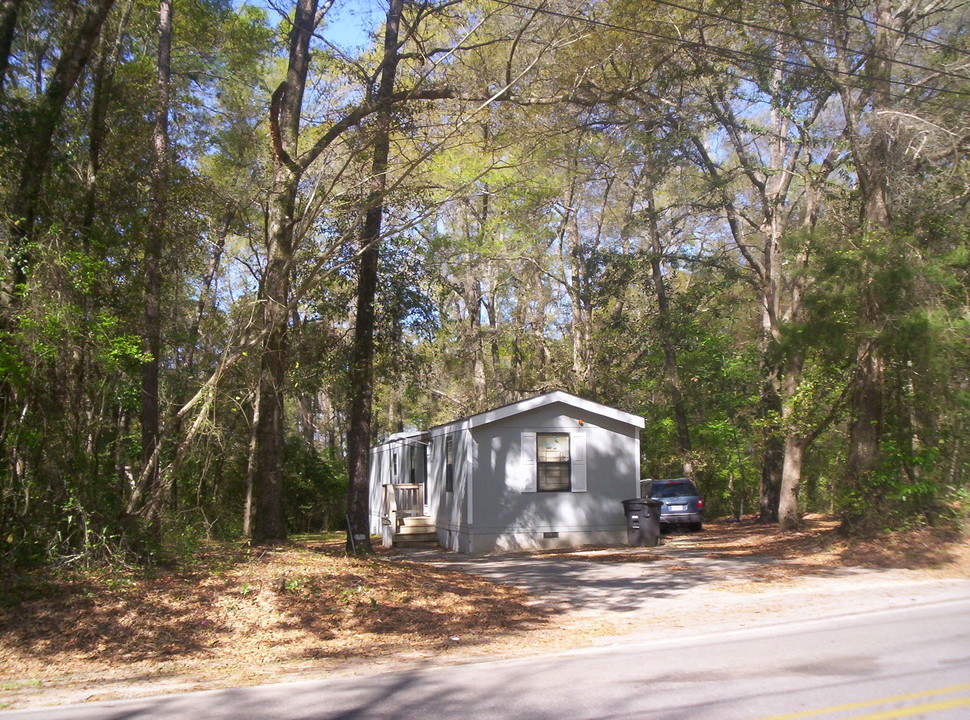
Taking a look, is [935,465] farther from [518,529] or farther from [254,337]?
[254,337]

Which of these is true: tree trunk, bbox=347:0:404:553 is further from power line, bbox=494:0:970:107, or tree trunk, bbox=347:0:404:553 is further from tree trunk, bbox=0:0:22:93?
tree trunk, bbox=0:0:22:93

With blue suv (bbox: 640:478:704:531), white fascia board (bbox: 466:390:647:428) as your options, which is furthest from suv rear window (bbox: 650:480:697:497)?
white fascia board (bbox: 466:390:647:428)

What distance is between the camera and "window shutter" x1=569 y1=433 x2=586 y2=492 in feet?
64.5

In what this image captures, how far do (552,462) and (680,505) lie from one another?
676cm

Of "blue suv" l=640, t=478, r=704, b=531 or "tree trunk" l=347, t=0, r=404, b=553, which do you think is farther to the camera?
"blue suv" l=640, t=478, r=704, b=531

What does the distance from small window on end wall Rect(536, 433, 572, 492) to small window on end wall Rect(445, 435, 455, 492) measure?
7.29 ft

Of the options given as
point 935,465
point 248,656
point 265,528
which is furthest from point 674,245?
point 248,656

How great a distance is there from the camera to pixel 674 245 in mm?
27797

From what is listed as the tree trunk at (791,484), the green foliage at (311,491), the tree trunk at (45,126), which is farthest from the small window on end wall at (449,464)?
the tree trunk at (45,126)

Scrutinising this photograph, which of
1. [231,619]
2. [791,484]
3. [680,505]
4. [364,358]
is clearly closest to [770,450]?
[791,484]

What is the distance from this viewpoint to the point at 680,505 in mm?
24484

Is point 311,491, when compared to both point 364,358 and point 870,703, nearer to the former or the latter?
point 364,358

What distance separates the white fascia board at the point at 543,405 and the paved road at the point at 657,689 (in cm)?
1091

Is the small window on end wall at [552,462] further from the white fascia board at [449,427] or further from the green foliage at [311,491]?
the green foliage at [311,491]
